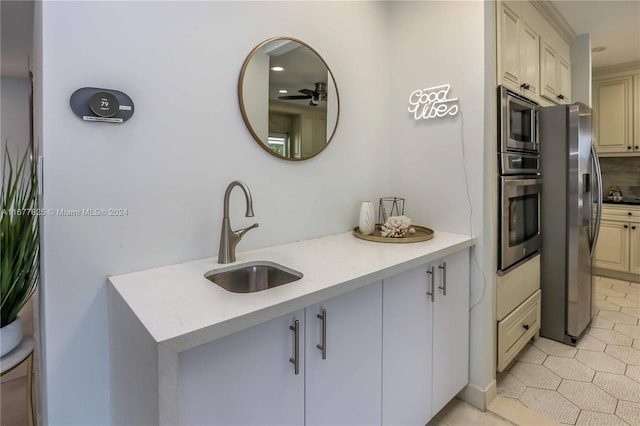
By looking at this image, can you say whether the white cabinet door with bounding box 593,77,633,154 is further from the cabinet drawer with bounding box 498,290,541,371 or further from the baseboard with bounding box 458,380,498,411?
the baseboard with bounding box 458,380,498,411

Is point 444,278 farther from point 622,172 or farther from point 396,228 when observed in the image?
point 622,172

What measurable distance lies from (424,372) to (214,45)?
Answer: 1697 mm

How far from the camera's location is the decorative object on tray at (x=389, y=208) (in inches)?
85.7

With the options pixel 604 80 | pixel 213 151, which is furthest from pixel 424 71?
pixel 604 80

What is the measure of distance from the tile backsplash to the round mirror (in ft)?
13.6

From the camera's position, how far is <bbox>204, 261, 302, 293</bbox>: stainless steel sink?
4.31 feet

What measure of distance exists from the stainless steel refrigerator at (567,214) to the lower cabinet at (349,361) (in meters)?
1.05

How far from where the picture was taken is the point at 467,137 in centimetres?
181

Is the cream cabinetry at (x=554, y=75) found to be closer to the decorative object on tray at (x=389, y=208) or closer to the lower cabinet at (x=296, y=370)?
the decorative object on tray at (x=389, y=208)

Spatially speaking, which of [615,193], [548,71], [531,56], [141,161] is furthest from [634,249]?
[141,161]

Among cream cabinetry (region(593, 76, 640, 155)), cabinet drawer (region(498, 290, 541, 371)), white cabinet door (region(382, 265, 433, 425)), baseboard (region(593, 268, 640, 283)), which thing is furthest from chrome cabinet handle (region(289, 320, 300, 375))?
cream cabinetry (region(593, 76, 640, 155))

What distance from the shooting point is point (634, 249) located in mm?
3598

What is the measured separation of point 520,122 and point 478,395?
5.22 feet

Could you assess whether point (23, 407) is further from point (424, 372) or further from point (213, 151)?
point (424, 372)
